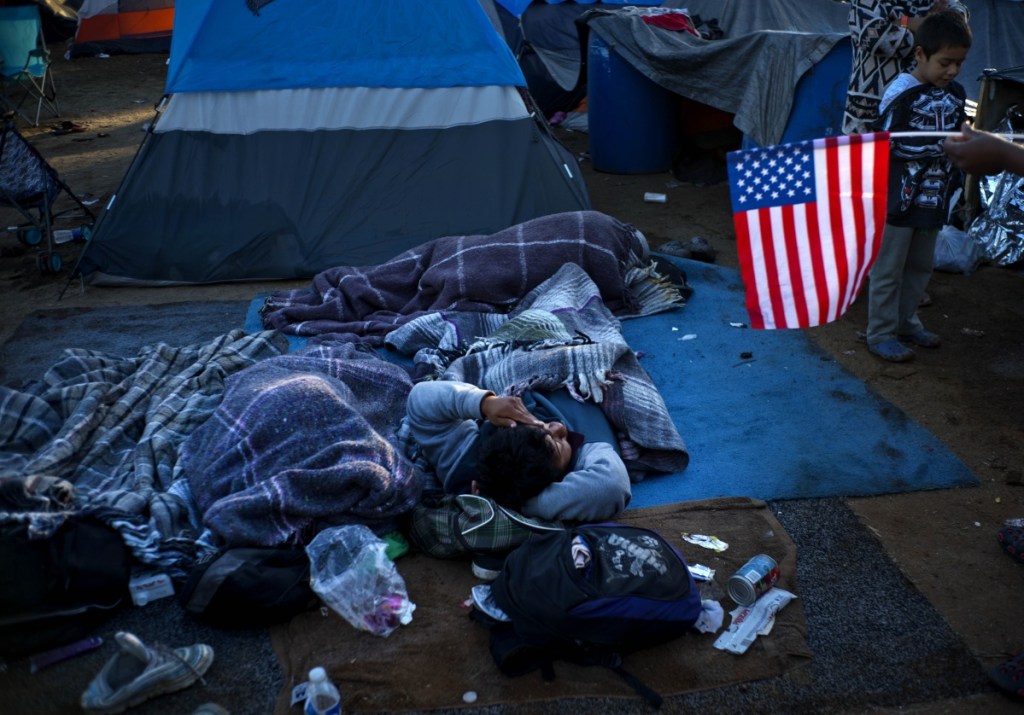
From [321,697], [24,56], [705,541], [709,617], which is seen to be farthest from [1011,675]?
[24,56]

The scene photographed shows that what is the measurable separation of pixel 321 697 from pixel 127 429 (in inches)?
67.0

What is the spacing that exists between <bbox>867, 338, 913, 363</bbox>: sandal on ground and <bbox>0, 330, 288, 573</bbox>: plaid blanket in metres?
2.93

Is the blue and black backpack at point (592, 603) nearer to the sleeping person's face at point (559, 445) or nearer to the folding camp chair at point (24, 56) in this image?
the sleeping person's face at point (559, 445)

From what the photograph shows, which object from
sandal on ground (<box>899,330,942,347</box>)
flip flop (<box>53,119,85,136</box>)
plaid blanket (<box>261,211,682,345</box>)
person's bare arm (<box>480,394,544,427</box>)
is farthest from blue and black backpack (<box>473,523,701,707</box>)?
flip flop (<box>53,119,85,136</box>)

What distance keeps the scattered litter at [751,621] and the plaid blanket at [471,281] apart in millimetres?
2294

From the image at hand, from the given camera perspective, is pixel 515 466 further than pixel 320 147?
No

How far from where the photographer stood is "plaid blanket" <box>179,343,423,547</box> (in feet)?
9.63

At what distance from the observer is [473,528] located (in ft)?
9.62

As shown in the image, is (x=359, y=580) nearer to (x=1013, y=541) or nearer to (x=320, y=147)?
(x=1013, y=541)

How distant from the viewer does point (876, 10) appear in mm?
4684

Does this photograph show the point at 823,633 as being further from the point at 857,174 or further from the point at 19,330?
the point at 19,330

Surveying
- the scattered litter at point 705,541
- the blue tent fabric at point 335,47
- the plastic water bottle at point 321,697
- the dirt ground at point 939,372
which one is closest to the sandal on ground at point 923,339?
the dirt ground at point 939,372

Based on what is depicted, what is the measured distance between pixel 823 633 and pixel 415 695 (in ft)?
4.09

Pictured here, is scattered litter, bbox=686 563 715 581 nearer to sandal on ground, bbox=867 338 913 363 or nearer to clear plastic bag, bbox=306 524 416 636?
clear plastic bag, bbox=306 524 416 636
